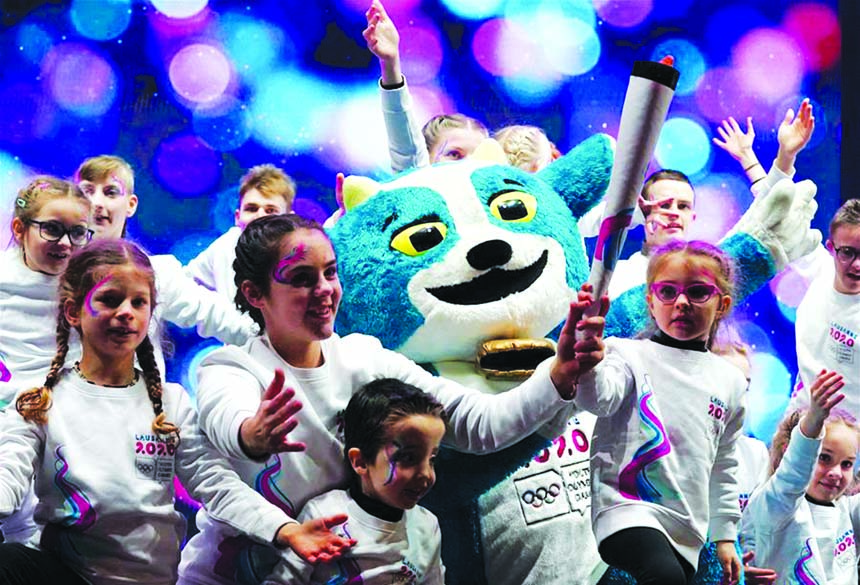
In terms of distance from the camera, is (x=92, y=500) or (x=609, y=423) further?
(x=609, y=423)

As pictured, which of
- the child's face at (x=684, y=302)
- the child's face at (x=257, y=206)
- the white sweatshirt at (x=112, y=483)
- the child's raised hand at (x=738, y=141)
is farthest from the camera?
the child's raised hand at (x=738, y=141)

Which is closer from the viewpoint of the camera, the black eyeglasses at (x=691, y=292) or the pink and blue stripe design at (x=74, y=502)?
the pink and blue stripe design at (x=74, y=502)

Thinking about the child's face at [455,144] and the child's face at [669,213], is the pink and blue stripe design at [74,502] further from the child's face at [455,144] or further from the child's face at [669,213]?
the child's face at [669,213]

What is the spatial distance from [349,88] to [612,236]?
1315 millimetres

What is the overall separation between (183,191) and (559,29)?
3.60ft

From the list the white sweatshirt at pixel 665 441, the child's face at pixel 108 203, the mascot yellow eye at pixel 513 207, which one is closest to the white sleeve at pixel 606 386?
the white sweatshirt at pixel 665 441

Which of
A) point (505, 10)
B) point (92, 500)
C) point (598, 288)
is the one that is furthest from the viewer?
point (505, 10)

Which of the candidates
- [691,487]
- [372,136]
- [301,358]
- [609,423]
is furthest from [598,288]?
[372,136]

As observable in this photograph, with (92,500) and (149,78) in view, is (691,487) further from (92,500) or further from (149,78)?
(149,78)

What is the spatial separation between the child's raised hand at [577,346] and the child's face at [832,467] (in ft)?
3.30

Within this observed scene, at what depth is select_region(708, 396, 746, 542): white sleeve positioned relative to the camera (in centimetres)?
196

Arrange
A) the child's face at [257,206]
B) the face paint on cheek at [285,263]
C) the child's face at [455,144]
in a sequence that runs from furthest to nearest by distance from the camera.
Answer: the child's face at [455,144]
the child's face at [257,206]
the face paint on cheek at [285,263]

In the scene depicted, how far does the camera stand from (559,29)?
313 centimetres

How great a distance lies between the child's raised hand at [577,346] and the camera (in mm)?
1705
